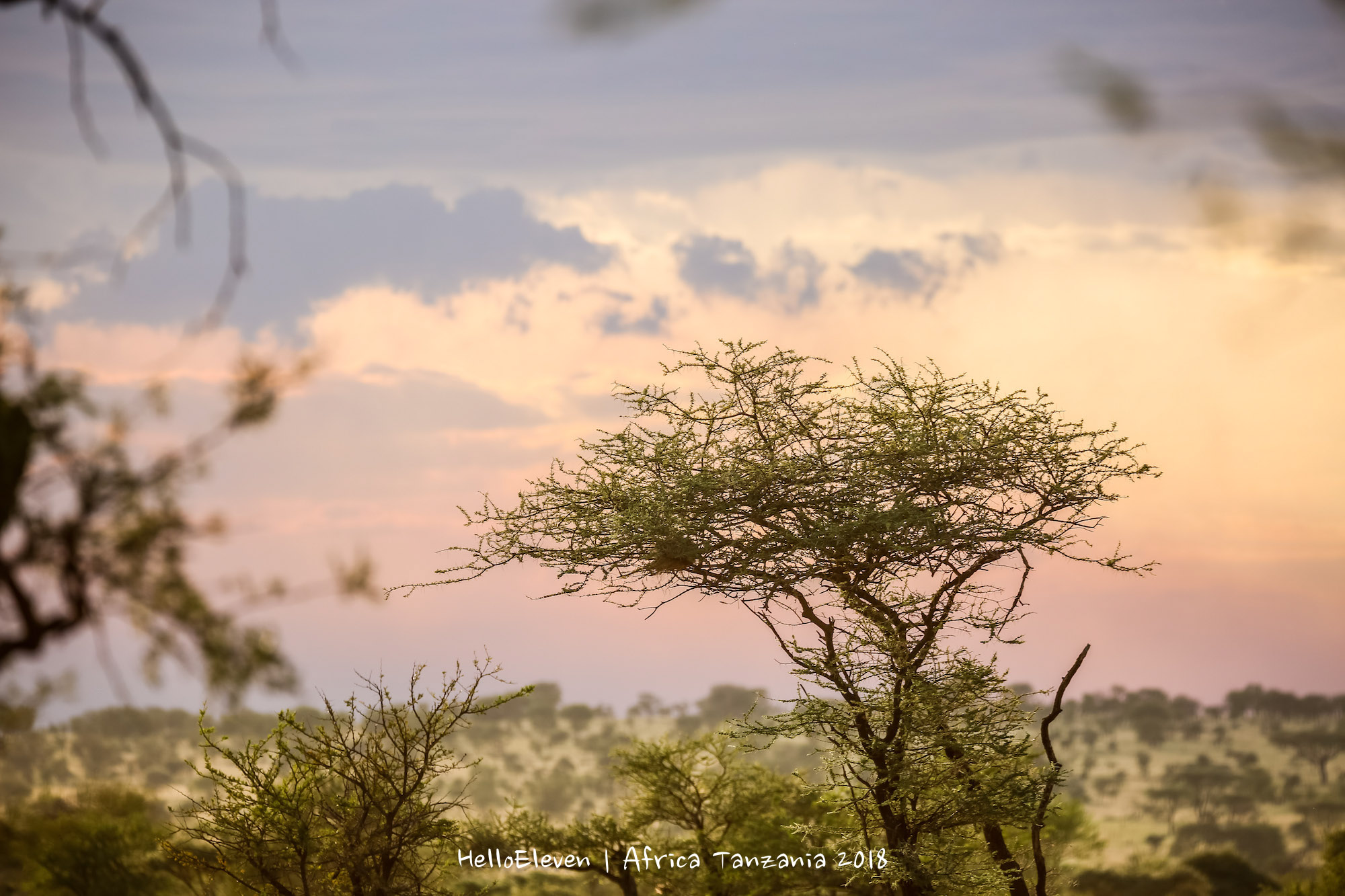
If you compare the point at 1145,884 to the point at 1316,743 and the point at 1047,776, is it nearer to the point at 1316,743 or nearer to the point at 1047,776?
the point at 1047,776

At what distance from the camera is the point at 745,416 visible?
13.9m

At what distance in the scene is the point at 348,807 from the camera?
11203mm

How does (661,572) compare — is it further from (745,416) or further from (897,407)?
(897,407)

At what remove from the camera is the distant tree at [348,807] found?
432 inches

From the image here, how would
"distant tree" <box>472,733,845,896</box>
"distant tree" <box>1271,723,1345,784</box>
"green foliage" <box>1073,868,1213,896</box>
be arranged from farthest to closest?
"distant tree" <box>1271,723,1345,784</box>, "green foliage" <box>1073,868,1213,896</box>, "distant tree" <box>472,733,845,896</box>

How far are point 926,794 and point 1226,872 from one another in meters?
17.7

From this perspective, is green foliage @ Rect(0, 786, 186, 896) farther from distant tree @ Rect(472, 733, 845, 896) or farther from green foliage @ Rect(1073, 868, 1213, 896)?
green foliage @ Rect(1073, 868, 1213, 896)

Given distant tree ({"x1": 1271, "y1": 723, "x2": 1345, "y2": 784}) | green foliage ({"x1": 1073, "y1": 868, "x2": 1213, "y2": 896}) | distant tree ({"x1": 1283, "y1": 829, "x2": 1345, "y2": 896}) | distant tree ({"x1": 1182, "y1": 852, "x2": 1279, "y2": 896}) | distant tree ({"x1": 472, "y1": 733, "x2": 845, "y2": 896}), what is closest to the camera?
distant tree ({"x1": 472, "y1": 733, "x2": 845, "y2": 896})

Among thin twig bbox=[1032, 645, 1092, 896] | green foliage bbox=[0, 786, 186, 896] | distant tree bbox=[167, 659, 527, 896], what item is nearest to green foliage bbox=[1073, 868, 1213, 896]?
thin twig bbox=[1032, 645, 1092, 896]

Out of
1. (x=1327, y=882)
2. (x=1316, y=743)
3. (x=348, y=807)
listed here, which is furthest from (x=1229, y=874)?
(x=1316, y=743)

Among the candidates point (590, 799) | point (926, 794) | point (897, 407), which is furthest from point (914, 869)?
point (590, 799)

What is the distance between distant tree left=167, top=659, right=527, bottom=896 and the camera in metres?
11.0

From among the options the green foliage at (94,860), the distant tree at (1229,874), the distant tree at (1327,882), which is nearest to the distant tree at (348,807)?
the green foliage at (94,860)

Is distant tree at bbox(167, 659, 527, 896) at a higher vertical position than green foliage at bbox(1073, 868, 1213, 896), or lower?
higher
